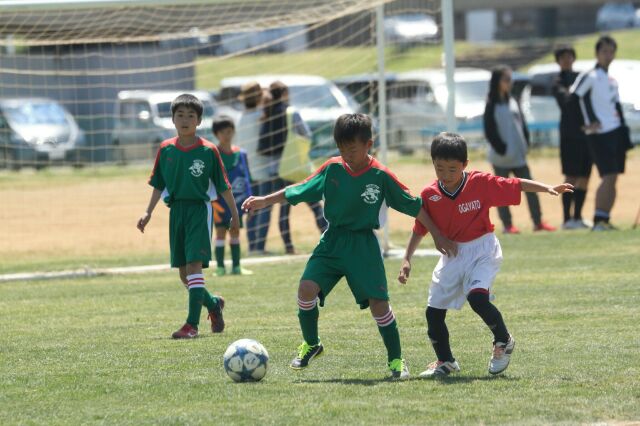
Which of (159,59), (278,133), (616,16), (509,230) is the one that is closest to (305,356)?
(278,133)

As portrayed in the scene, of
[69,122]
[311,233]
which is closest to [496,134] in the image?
[311,233]

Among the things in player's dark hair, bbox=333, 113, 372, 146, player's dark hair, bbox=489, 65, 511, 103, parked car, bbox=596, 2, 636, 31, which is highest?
parked car, bbox=596, 2, 636, 31

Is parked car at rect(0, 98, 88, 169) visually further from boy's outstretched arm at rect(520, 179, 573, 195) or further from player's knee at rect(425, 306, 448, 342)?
boy's outstretched arm at rect(520, 179, 573, 195)

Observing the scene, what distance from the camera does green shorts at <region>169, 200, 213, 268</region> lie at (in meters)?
8.81

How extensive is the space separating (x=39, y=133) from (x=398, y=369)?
2039 centimetres

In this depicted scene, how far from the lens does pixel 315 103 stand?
25062 mm

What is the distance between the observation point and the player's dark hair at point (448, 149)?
682cm

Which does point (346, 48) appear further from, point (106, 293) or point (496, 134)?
point (106, 293)

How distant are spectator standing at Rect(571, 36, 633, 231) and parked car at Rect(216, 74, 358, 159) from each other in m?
3.34

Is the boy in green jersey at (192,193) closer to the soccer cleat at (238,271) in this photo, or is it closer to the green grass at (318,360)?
the green grass at (318,360)

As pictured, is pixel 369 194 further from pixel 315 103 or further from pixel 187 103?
pixel 315 103

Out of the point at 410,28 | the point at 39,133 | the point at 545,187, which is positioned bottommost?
the point at 545,187

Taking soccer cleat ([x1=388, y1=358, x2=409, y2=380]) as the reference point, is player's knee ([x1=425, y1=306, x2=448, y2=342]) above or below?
above

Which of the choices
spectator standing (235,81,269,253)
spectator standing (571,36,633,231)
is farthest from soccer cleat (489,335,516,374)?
spectator standing (571,36,633,231)
